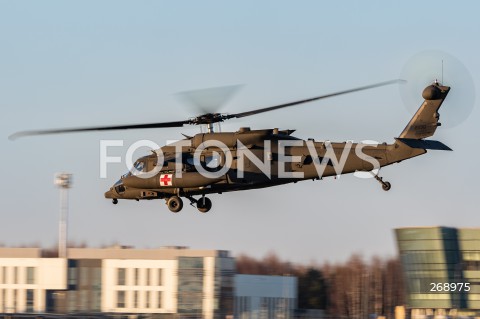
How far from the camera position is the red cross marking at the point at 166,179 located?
44000 mm

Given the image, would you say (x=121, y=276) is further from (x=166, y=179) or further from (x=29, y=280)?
(x=166, y=179)

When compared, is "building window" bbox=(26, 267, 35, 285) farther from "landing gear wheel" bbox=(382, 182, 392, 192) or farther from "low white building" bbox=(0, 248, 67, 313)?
"landing gear wheel" bbox=(382, 182, 392, 192)

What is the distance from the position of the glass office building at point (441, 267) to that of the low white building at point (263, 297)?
639 inches

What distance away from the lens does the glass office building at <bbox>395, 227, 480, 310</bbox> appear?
84.2 meters

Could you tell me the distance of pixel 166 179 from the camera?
1737 inches

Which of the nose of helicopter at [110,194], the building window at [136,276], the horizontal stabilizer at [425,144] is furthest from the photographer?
the building window at [136,276]

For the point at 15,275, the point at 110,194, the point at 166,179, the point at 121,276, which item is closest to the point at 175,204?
the point at 166,179

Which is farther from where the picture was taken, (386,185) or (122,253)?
(122,253)

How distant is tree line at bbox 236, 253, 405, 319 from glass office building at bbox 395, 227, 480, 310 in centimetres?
2217

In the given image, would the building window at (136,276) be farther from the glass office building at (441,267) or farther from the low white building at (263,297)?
the glass office building at (441,267)

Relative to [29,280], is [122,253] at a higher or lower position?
higher

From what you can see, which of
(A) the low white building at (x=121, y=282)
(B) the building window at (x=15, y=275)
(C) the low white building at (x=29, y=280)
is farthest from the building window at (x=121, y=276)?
(B) the building window at (x=15, y=275)

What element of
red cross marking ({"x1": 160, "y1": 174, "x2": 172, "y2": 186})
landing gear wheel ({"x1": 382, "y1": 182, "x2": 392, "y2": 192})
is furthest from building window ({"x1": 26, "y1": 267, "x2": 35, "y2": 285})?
landing gear wheel ({"x1": 382, "y1": 182, "x2": 392, "y2": 192})

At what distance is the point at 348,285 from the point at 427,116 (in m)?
83.8
